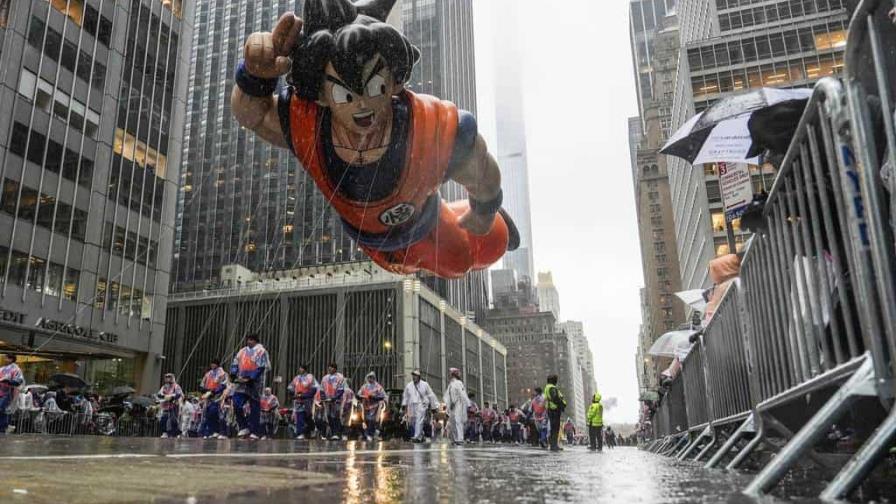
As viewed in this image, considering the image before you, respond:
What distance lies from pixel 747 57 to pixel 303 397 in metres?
51.5

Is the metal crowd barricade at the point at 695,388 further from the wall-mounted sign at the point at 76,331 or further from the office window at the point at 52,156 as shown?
the office window at the point at 52,156

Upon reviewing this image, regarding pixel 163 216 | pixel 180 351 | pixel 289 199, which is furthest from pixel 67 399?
pixel 289 199

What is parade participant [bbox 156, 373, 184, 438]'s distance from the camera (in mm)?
18375

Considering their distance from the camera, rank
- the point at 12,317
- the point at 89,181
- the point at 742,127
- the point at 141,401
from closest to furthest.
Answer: the point at 742,127
the point at 141,401
the point at 12,317
the point at 89,181

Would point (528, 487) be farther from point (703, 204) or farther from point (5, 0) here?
point (703, 204)

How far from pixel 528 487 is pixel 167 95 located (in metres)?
35.6

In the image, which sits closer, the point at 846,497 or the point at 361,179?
the point at 846,497

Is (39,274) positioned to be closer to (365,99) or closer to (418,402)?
(418,402)

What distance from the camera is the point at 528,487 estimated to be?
8.25 ft

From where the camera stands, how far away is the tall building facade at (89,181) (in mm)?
24480

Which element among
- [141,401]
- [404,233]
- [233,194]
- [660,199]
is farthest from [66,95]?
[660,199]

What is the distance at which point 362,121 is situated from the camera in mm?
8180

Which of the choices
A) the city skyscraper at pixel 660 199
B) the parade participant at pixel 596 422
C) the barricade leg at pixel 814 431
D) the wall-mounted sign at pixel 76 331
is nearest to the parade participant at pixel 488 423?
the parade participant at pixel 596 422

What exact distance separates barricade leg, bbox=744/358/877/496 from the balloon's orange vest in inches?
262
